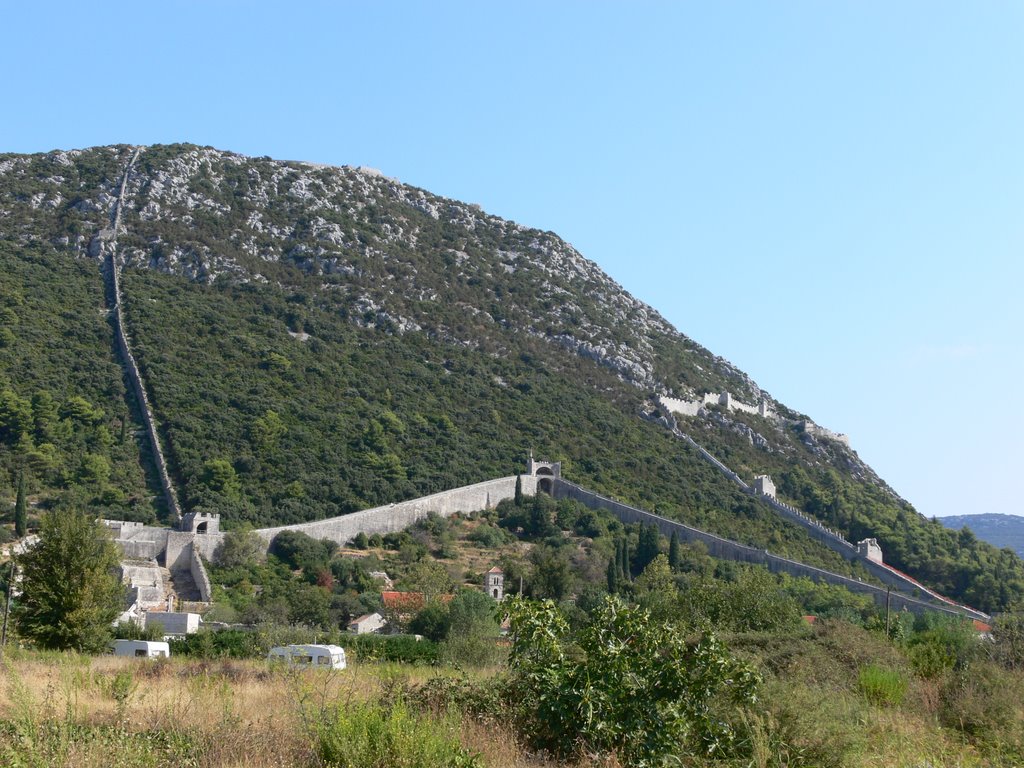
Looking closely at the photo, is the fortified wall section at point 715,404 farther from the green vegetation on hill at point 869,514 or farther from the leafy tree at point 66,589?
the leafy tree at point 66,589

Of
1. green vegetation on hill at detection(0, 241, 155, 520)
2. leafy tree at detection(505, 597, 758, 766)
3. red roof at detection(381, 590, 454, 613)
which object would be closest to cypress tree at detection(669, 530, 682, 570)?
red roof at detection(381, 590, 454, 613)

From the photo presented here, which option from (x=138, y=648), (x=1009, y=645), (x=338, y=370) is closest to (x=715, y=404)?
(x=338, y=370)

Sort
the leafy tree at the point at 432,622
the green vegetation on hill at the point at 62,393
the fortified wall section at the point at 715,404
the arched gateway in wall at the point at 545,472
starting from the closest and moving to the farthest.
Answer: the leafy tree at the point at 432,622 → the green vegetation on hill at the point at 62,393 → the arched gateway in wall at the point at 545,472 → the fortified wall section at the point at 715,404

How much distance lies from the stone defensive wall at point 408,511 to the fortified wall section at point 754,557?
3339mm

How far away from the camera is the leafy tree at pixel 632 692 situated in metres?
7.12

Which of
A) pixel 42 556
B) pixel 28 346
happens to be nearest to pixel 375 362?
pixel 28 346

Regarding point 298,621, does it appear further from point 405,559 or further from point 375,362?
point 375,362

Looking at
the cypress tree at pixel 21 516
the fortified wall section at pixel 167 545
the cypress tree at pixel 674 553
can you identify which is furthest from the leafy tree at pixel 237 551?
the cypress tree at pixel 674 553

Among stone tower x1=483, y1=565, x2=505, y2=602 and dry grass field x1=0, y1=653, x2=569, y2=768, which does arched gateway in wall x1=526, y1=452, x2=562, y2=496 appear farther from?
dry grass field x1=0, y1=653, x2=569, y2=768

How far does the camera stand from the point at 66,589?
20359 millimetres

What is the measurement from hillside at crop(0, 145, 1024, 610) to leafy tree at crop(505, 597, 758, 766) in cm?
3878

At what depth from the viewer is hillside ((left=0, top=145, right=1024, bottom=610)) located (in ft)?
168

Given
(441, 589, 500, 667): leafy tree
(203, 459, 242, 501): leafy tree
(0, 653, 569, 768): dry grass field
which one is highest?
(203, 459, 242, 501): leafy tree

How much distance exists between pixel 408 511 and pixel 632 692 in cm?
4386
